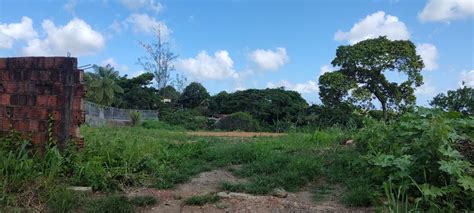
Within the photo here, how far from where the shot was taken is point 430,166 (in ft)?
11.2

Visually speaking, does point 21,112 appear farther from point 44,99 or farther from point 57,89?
point 57,89

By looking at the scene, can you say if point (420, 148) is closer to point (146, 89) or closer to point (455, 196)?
point (455, 196)

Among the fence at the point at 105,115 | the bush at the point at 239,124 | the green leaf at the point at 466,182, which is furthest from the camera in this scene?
the bush at the point at 239,124

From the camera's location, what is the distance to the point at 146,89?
122 ft

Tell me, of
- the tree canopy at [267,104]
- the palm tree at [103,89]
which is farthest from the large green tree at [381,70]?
the palm tree at [103,89]

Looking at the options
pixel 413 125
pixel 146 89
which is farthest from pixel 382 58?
pixel 413 125

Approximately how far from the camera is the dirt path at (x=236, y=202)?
364cm

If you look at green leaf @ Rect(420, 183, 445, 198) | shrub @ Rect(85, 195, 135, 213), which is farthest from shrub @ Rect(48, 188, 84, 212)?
green leaf @ Rect(420, 183, 445, 198)

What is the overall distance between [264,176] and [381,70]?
74.2 ft

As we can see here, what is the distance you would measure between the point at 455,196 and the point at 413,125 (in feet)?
3.05

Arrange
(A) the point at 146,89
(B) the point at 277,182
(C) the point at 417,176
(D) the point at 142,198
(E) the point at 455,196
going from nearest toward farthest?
1. (E) the point at 455,196
2. (C) the point at 417,176
3. (D) the point at 142,198
4. (B) the point at 277,182
5. (A) the point at 146,89

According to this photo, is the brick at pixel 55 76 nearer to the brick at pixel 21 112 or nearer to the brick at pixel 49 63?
the brick at pixel 49 63

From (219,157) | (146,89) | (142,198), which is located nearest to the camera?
(142,198)

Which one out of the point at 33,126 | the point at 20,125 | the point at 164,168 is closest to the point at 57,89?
the point at 33,126
